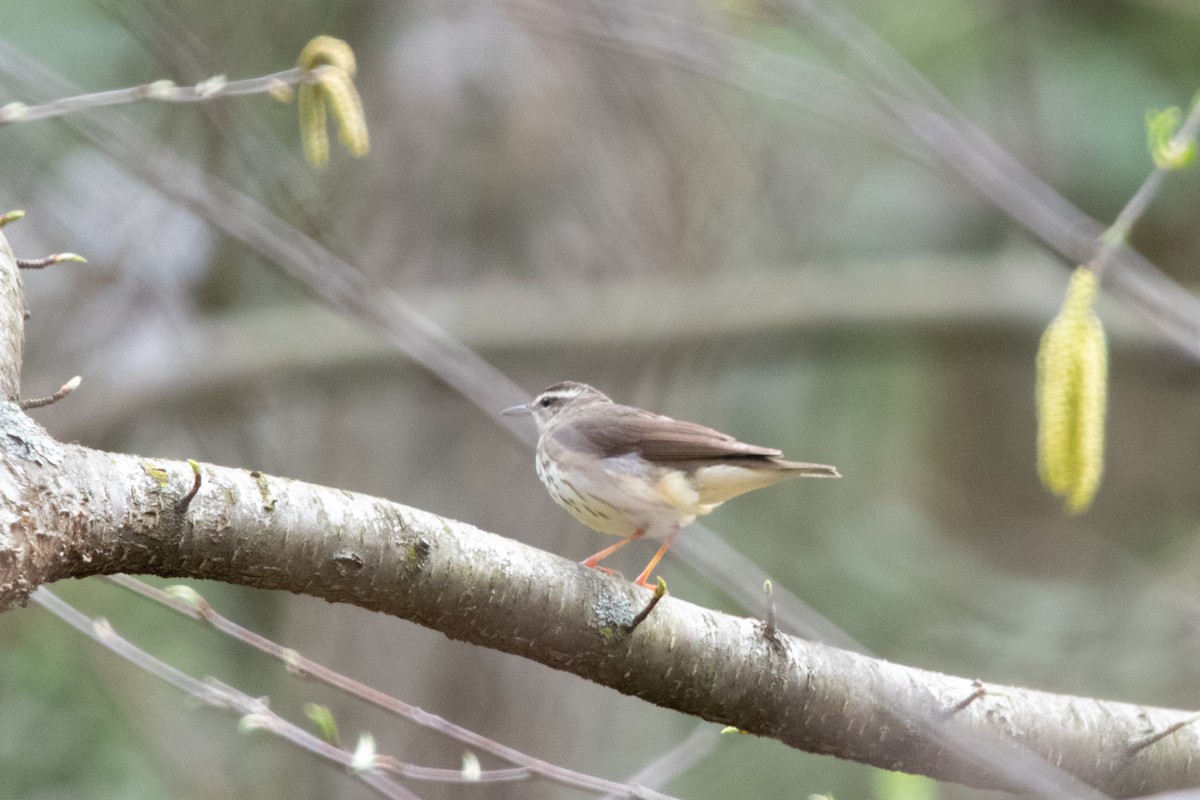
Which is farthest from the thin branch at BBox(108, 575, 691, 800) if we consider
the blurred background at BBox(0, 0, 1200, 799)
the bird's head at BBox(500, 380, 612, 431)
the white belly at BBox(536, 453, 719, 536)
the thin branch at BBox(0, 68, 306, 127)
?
the blurred background at BBox(0, 0, 1200, 799)

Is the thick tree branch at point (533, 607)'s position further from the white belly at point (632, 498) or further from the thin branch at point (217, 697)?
the white belly at point (632, 498)

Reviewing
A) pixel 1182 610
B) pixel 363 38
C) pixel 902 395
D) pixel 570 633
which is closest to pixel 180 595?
pixel 570 633

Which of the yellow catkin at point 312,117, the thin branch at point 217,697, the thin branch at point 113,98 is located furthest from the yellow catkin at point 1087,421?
the thin branch at point 113,98

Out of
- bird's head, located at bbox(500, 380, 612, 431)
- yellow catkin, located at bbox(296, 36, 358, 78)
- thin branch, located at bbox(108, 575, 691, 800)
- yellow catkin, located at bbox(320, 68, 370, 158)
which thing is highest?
bird's head, located at bbox(500, 380, 612, 431)

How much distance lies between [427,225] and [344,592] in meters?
3.98

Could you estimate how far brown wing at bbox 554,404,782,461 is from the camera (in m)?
3.69

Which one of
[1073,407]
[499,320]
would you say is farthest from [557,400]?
[1073,407]

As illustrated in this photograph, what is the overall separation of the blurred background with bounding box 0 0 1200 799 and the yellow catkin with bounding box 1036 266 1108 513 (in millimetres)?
2258

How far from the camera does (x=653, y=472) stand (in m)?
3.75

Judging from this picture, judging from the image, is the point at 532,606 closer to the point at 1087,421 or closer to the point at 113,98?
the point at 1087,421

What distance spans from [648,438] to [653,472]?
0.13 metres

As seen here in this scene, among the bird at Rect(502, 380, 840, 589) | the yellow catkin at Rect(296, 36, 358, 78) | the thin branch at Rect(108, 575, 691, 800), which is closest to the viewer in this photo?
the thin branch at Rect(108, 575, 691, 800)

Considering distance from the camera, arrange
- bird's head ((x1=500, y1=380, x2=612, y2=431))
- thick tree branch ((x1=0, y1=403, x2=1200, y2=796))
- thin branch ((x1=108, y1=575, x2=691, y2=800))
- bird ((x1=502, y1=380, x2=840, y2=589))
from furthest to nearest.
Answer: bird's head ((x1=500, y1=380, x2=612, y2=431)), bird ((x1=502, y1=380, x2=840, y2=589)), thin branch ((x1=108, y1=575, x2=691, y2=800)), thick tree branch ((x1=0, y1=403, x2=1200, y2=796))

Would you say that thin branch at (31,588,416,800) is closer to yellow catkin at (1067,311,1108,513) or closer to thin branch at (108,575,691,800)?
thin branch at (108,575,691,800)
